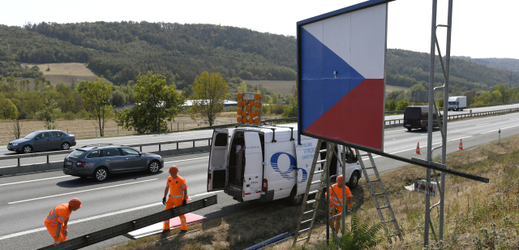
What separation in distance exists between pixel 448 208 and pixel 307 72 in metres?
5.43

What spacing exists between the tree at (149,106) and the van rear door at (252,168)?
32.5 meters

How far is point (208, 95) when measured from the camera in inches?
2013

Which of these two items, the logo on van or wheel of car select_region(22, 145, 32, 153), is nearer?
the logo on van

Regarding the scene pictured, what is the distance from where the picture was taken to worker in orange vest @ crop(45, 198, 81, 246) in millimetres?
6465

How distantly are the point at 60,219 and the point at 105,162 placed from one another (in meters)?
8.59

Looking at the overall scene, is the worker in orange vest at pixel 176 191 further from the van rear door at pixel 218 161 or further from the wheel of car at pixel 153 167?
the wheel of car at pixel 153 167

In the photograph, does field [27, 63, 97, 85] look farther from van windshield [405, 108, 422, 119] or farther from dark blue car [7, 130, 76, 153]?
van windshield [405, 108, 422, 119]

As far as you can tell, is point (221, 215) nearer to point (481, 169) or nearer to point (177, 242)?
point (177, 242)

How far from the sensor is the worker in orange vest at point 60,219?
6.46 m

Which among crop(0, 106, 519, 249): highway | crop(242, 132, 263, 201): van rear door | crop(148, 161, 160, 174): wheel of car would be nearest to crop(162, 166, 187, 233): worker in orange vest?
crop(0, 106, 519, 249): highway

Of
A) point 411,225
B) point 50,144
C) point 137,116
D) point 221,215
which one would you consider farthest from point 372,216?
point 137,116

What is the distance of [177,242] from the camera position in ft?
25.7

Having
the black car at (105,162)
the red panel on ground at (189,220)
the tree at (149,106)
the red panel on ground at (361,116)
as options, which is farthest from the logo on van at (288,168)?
the tree at (149,106)

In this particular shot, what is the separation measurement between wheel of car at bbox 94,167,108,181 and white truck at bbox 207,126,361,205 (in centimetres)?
628
